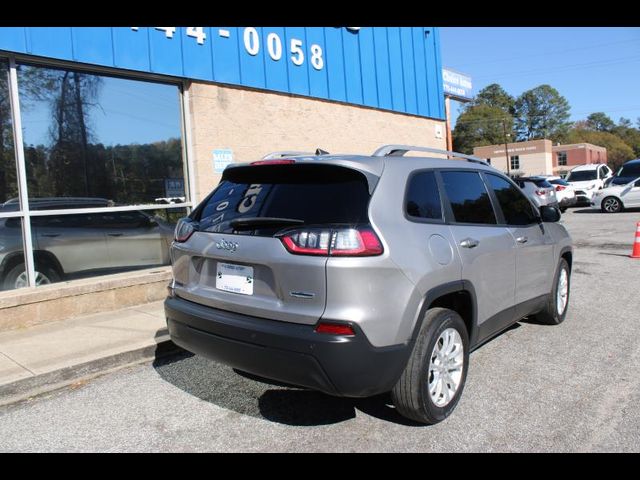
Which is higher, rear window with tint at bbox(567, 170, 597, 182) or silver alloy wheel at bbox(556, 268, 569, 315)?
rear window with tint at bbox(567, 170, 597, 182)

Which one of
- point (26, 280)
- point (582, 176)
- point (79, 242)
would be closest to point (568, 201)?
point (582, 176)

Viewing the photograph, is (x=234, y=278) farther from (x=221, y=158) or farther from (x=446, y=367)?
(x=221, y=158)

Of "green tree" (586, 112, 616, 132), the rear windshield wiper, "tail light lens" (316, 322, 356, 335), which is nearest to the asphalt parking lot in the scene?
"tail light lens" (316, 322, 356, 335)

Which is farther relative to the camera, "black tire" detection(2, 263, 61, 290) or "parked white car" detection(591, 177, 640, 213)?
"parked white car" detection(591, 177, 640, 213)

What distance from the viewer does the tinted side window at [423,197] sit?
3.42 m

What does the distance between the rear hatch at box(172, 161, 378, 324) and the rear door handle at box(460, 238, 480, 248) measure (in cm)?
95

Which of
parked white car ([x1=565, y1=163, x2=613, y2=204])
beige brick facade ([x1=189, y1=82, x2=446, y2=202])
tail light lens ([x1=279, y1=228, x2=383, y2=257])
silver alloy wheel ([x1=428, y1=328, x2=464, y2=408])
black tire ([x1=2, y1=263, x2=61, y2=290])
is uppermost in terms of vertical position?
beige brick facade ([x1=189, y1=82, x2=446, y2=202])

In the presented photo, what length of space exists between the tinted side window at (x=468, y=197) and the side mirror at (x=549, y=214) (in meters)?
1.11

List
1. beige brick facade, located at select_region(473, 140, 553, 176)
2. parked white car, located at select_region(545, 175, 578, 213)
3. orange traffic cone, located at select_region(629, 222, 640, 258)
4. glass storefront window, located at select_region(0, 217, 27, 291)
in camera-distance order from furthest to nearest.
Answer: beige brick facade, located at select_region(473, 140, 553, 176) < parked white car, located at select_region(545, 175, 578, 213) < orange traffic cone, located at select_region(629, 222, 640, 258) < glass storefront window, located at select_region(0, 217, 27, 291)

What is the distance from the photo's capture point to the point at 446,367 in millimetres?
3541

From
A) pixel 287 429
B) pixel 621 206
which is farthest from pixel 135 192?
pixel 621 206

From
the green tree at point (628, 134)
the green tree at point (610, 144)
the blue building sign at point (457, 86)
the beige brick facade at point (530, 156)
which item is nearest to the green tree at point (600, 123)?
the green tree at point (628, 134)

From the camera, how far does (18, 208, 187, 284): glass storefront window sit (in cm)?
650

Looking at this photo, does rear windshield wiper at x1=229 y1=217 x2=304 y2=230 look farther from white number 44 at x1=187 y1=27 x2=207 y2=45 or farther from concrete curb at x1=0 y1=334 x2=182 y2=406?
white number 44 at x1=187 y1=27 x2=207 y2=45
